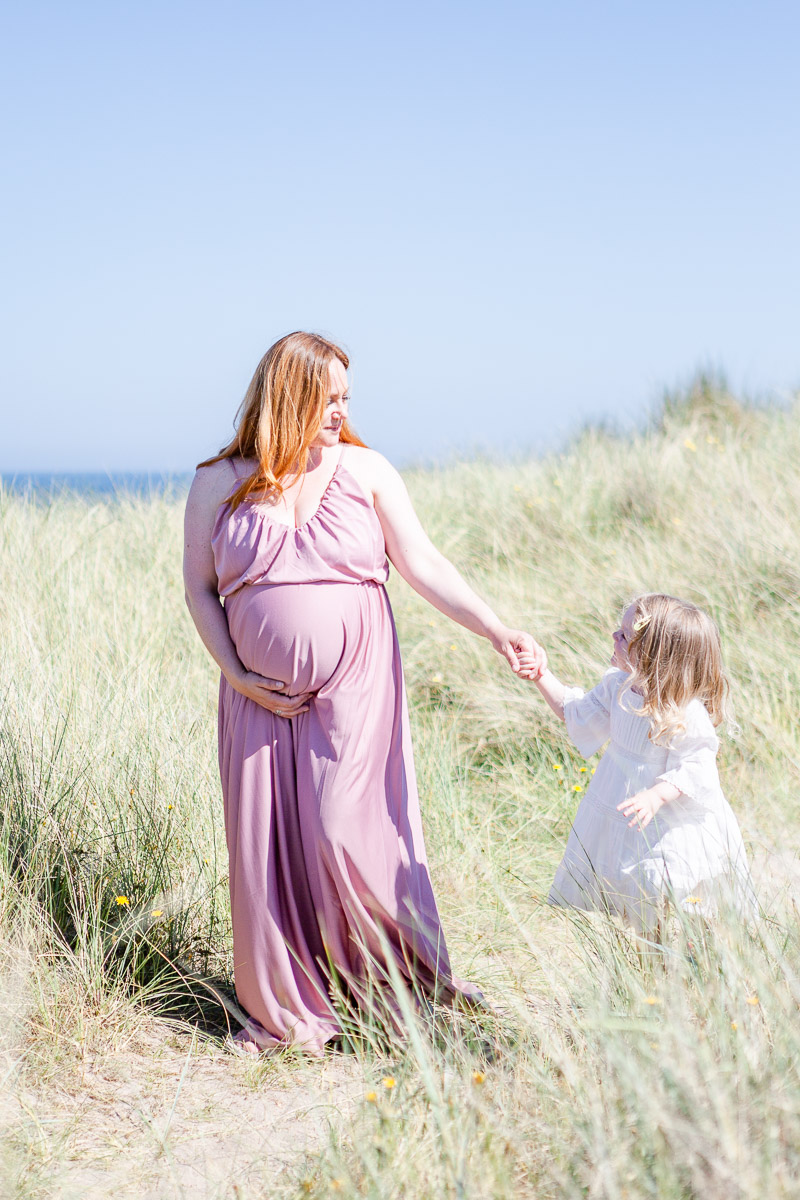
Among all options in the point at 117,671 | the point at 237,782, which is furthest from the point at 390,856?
the point at 117,671

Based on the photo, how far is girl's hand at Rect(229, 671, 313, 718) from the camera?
8.53 feet

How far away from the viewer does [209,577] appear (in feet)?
8.95

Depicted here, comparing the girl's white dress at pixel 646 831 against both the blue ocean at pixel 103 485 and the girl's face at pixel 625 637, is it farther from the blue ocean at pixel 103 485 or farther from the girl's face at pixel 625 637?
the blue ocean at pixel 103 485

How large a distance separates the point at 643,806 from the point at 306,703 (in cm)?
94

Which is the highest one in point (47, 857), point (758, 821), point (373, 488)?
point (373, 488)

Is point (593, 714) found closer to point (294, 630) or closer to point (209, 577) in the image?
point (294, 630)

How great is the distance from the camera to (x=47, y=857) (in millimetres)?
3045

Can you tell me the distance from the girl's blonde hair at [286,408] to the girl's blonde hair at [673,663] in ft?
3.53

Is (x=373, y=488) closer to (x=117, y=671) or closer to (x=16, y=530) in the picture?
(x=117, y=671)

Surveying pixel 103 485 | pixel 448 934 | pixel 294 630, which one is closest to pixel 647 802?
pixel 294 630

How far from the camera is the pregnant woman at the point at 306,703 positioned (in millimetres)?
2592

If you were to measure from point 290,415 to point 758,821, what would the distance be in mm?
2605

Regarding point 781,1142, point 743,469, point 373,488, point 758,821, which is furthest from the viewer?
point 743,469

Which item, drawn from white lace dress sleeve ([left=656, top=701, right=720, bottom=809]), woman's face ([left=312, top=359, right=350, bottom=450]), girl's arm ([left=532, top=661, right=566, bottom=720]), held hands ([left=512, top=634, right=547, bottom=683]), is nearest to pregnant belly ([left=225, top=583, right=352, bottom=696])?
woman's face ([left=312, top=359, right=350, bottom=450])
